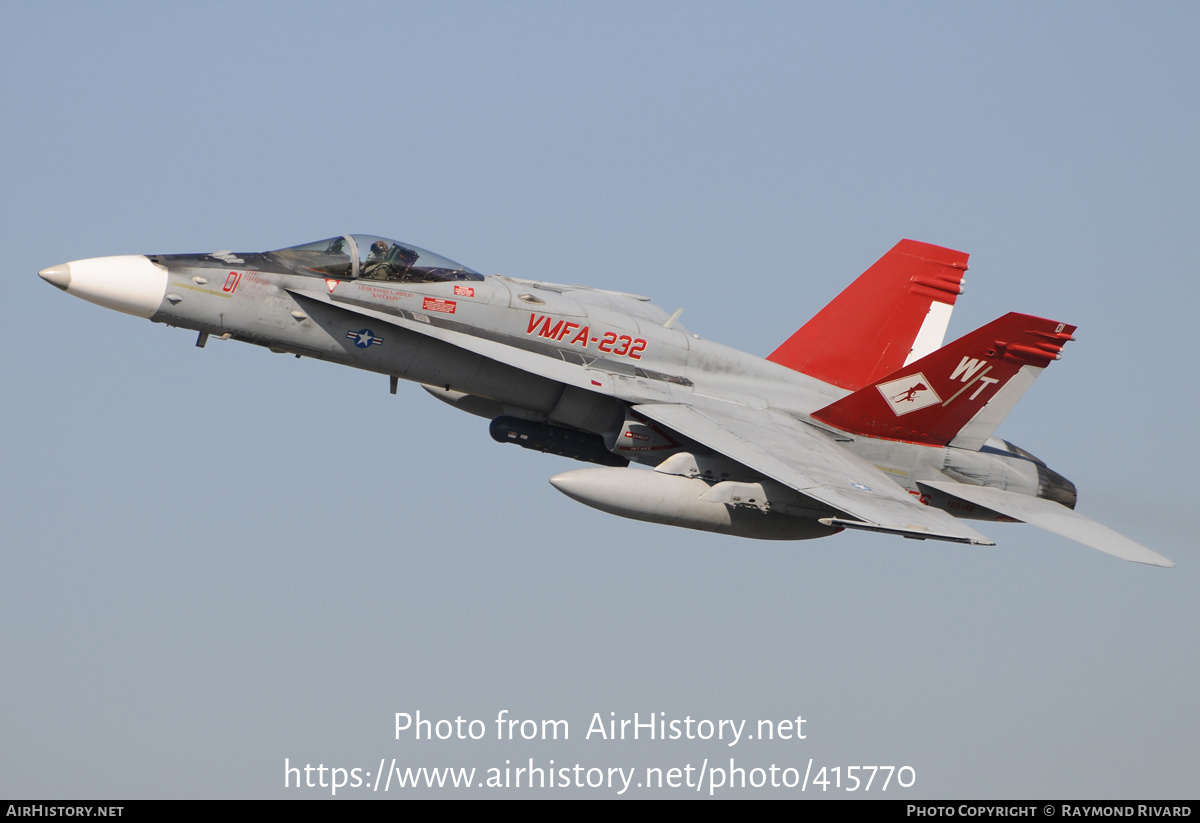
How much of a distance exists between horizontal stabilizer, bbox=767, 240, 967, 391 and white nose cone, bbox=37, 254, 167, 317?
9012 mm

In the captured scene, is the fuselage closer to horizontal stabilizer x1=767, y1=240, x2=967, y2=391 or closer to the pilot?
the pilot

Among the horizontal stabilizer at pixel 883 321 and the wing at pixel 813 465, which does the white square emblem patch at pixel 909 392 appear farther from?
the horizontal stabilizer at pixel 883 321

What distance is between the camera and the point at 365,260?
54.0ft

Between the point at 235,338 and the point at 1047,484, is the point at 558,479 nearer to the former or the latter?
the point at 235,338

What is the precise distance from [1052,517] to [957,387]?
2096 mm

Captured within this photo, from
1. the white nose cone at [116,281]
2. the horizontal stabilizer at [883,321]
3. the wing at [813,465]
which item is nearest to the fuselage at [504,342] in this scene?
the white nose cone at [116,281]

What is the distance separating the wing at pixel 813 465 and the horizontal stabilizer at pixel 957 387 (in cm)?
62

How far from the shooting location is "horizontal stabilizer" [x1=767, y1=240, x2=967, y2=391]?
20125 mm

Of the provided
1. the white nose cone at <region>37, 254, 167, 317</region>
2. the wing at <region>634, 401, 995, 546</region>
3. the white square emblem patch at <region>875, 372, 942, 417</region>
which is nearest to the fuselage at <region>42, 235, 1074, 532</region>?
the white nose cone at <region>37, 254, 167, 317</region>

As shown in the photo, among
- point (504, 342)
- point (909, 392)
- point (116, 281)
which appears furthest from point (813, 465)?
point (116, 281)

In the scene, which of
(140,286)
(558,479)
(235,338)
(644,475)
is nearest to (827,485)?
(644,475)

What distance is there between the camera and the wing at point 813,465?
1562 centimetres

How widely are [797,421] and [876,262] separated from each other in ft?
13.8

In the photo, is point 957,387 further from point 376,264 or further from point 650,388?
point 376,264
